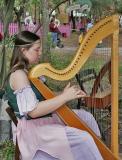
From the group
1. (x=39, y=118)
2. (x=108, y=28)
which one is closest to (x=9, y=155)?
(x=39, y=118)

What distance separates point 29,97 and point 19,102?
0.23 ft

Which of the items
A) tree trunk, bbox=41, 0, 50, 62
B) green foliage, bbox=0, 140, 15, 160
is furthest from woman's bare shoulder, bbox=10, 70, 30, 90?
tree trunk, bbox=41, 0, 50, 62

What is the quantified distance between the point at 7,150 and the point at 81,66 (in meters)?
1.38

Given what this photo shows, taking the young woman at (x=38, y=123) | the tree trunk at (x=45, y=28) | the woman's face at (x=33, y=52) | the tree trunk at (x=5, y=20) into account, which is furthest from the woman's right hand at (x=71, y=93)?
the tree trunk at (x=45, y=28)

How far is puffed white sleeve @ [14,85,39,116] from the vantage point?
3.05 metres

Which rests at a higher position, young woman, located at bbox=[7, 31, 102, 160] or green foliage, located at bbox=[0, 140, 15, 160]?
young woman, located at bbox=[7, 31, 102, 160]

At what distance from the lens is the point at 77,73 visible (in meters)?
3.21

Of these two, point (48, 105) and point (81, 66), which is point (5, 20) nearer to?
point (81, 66)

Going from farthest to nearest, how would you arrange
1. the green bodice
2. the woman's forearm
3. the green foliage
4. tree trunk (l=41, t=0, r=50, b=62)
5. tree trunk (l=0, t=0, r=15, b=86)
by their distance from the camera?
tree trunk (l=41, t=0, r=50, b=62), tree trunk (l=0, t=0, r=15, b=86), the green foliage, the green bodice, the woman's forearm

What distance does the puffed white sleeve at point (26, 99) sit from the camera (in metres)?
3.05

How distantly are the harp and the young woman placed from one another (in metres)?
0.06

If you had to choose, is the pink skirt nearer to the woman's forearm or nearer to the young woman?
the young woman

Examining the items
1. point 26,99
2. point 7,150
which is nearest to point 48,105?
point 26,99

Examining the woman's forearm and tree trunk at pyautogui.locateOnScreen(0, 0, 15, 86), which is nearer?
the woman's forearm
